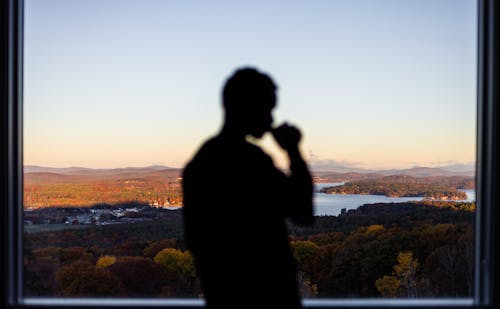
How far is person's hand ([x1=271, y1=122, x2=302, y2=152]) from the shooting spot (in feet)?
4.15

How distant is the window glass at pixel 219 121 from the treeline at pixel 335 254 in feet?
0.03

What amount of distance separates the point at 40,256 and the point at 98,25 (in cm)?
140

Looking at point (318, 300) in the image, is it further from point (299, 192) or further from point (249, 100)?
point (249, 100)

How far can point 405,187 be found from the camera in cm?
303

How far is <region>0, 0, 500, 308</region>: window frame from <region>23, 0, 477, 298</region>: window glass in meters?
0.75

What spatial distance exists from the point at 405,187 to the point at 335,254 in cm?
52

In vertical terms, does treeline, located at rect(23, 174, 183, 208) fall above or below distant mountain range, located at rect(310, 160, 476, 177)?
below

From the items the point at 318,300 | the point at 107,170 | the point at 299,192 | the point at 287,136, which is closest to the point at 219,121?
the point at 107,170

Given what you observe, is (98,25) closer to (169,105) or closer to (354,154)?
(169,105)

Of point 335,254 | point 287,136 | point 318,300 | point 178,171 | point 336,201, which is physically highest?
point 287,136

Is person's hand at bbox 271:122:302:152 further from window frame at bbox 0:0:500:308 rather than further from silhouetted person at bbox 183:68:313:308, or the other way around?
window frame at bbox 0:0:500:308

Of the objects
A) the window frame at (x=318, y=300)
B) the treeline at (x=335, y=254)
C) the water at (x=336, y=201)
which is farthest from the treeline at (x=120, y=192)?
the window frame at (x=318, y=300)

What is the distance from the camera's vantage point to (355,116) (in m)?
3.31

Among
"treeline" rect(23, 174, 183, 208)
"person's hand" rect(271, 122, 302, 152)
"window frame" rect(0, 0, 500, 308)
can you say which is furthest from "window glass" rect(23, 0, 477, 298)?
"person's hand" rect(271, 122, 302, 152)
